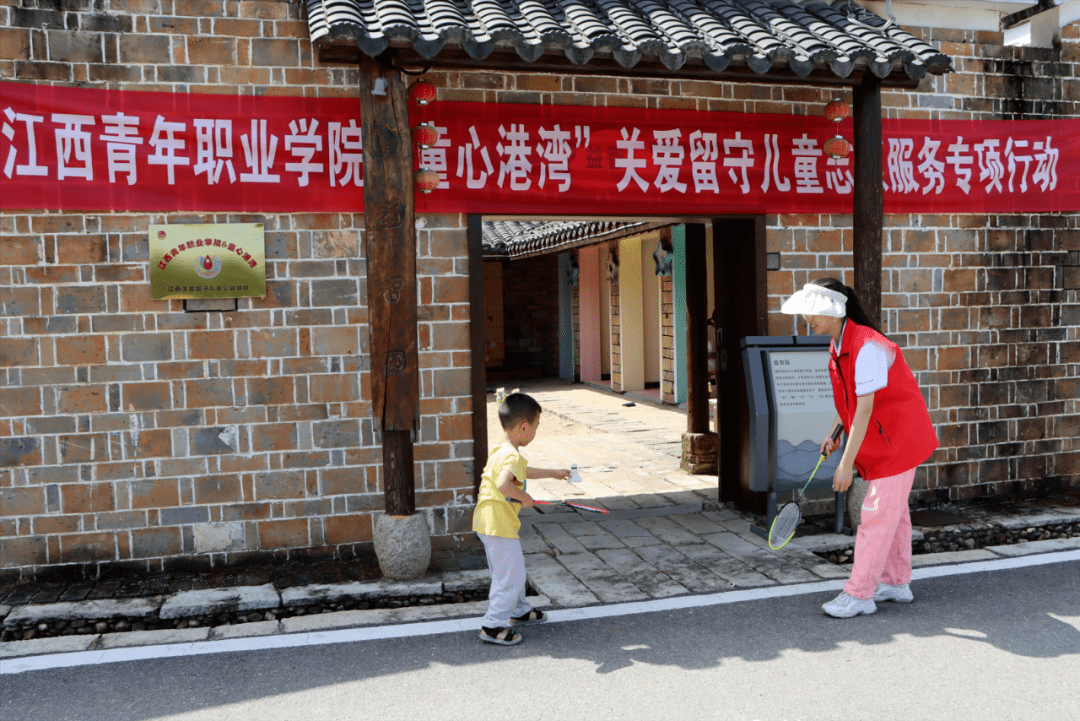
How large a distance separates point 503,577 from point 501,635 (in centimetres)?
30

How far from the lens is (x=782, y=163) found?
22.3 feet

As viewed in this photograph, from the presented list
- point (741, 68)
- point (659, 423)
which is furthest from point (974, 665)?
point (659, 423)

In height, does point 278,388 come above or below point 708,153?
below

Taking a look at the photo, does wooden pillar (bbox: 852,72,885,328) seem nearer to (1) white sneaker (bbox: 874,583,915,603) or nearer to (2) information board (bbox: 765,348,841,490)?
(2) information board (bbox: 765,348,841,490)

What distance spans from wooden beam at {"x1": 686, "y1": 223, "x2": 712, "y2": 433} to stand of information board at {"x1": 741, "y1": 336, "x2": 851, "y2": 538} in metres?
2.43

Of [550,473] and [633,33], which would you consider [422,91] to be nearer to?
[633,33]

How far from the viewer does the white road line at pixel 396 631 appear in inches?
172

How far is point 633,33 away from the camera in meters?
5.46

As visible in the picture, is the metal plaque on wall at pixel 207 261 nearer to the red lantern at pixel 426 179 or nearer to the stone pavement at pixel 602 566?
the red lantern at pixel 426 179

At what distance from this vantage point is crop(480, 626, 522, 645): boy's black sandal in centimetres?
446

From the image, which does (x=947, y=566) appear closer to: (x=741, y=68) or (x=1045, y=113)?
(x=741, y=68)

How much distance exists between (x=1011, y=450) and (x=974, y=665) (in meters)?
4.02

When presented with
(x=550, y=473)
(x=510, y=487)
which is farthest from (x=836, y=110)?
(x=510, y=487)

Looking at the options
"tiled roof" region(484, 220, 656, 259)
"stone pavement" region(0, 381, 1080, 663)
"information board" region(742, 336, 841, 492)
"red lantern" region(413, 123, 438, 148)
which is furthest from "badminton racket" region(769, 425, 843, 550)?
"tiled roof" region(484, 220, 656, 259)
